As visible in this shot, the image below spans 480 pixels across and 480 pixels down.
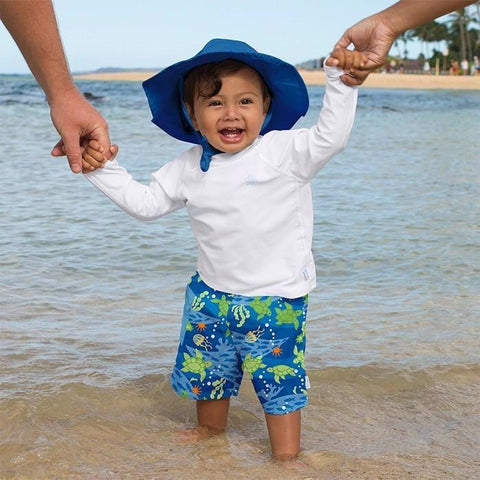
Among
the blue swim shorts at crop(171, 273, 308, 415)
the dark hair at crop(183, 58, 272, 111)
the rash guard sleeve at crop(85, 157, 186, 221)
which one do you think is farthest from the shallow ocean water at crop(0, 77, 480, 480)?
the dark hair at crop(183, 58, 272, 111)

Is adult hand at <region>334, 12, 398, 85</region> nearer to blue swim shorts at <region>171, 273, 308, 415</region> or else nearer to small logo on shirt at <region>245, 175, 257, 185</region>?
small logo on shirt at <region>245, 175, 257, 185</region>

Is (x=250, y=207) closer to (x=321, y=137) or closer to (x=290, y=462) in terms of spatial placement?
(x=321, y=137)

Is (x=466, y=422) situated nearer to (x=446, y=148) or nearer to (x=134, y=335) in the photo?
(x=134, y=335)

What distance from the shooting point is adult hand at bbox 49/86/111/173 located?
2.56 meters

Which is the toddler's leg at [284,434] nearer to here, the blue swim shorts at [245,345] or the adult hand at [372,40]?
the blue swim shorts at [245,345]

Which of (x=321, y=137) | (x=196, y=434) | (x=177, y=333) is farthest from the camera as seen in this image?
(x=177, y=333)

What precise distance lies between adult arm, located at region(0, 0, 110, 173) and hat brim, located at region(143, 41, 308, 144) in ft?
0.76

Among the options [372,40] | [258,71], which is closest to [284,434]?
[258,71]

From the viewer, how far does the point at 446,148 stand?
43.5ft

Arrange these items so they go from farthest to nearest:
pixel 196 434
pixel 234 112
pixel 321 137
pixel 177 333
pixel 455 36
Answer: pixel 455 36
pixel 177 333
pixel 196 434
pixel 234 112
pixel 321 137

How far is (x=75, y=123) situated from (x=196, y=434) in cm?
116

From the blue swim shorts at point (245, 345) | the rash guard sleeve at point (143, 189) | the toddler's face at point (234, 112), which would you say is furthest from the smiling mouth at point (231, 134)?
the blue swim shorts at point (245, 345)

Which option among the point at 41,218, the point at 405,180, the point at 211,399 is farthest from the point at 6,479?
the point at 405,180

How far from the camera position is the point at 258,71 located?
2592 mm
